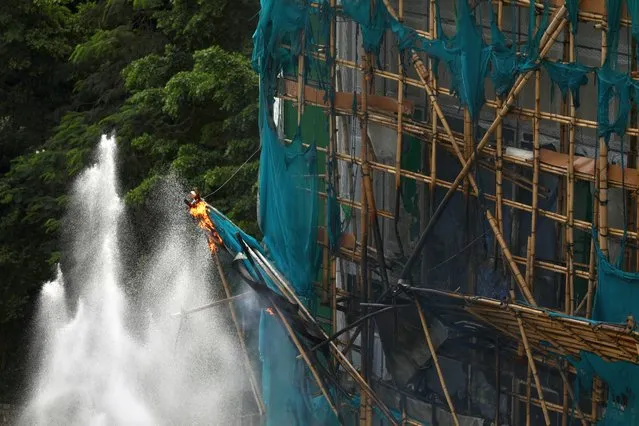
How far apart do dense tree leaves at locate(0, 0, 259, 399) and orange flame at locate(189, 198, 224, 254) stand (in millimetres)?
4106

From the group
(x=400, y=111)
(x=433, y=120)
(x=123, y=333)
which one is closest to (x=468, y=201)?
(x=433, y=120)

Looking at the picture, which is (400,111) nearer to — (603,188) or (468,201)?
(468,201)

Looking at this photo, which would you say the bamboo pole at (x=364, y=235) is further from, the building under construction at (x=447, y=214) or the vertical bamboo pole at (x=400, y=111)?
the vertical bamboo pole at (x=400, y=111)

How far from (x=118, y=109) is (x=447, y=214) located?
38.2 ft

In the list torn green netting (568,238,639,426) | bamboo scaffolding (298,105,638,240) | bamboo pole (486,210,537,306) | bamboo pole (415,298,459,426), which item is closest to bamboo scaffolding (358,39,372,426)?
bamboo scaffolding (298,105,638,240)

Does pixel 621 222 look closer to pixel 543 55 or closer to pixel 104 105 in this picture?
pixel 543 55

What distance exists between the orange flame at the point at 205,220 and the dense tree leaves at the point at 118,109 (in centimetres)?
411

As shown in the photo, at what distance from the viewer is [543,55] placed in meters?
13.5

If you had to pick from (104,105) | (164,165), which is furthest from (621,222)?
(104,105)

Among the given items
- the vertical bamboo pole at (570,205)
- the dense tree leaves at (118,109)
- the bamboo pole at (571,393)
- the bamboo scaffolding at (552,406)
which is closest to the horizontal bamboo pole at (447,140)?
the vertical bamboo pole at (570,205)

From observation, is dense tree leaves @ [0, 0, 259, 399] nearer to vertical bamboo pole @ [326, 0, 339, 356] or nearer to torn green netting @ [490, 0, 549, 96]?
vertical bamboo pole @ [326, 0, 339, 356]

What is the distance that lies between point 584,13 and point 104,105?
14699 mm

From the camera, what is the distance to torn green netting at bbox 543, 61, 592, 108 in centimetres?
1328

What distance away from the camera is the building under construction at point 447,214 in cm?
1334
